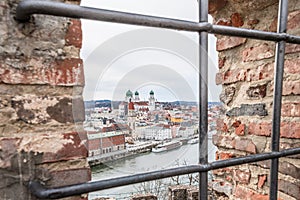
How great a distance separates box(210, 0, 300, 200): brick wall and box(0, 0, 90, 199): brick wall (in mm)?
768

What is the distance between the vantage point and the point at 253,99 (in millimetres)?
1066

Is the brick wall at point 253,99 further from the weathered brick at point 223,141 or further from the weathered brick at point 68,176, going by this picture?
the weathered brick at point 68,176

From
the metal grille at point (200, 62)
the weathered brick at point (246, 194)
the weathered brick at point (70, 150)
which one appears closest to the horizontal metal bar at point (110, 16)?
the metal grille at point (200, 62)

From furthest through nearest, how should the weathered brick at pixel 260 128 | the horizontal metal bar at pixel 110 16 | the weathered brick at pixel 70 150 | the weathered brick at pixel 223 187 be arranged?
the weathered brick at pixel 223 187 → the weathered brick at pixel 260 128 → the weathered brick at pixel 70 150 → the horizontal metal bar at pixel 110 16

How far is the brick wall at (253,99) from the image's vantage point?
36.1 inches

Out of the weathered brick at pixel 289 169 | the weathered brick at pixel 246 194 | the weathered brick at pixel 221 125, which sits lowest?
the weathered brick at pixel 246 194

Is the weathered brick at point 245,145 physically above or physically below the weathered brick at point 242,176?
above

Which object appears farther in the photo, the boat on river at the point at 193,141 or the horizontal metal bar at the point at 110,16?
the boat on river at the point at 193,141

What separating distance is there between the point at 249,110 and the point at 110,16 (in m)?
0.83

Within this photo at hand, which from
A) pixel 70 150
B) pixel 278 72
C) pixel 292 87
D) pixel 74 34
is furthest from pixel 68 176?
pixel 292 87

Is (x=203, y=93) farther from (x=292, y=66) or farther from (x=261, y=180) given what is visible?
(x=261, y=180)

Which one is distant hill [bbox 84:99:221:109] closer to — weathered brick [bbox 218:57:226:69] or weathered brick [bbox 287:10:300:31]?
weathered brick [bbox 218:57:226:69]

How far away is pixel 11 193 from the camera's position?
520mm

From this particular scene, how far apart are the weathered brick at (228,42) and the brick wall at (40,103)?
2.58ft
